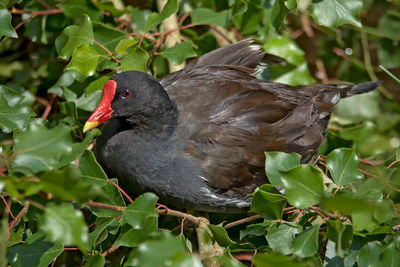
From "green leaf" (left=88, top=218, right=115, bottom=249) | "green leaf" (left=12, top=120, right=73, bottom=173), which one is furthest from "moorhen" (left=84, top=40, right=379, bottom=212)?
"green leaf" (left=12, top=120, right=73, bottom=173)

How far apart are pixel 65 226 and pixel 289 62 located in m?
2.30

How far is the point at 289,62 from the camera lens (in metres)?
3.43

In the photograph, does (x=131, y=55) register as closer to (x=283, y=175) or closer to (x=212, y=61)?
(x=212, y=61)

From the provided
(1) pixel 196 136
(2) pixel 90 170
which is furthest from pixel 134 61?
(2) pixel 90 170

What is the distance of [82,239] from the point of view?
A: 1441 mm

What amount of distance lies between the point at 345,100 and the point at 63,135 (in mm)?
2665

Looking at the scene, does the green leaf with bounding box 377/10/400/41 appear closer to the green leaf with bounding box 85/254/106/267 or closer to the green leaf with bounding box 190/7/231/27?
the green leaf with bounding box 190/7/231/27

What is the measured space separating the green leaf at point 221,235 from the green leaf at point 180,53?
976 mm

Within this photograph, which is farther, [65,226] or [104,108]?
[104,108]

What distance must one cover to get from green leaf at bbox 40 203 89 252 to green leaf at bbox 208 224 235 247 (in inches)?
33.6

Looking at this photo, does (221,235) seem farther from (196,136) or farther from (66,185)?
(66,185)

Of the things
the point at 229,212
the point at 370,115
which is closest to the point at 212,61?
the point at 229,212

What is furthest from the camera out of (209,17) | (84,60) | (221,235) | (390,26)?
(390,26)

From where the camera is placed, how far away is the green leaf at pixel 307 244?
1.81 meters
